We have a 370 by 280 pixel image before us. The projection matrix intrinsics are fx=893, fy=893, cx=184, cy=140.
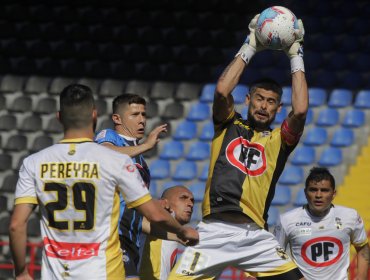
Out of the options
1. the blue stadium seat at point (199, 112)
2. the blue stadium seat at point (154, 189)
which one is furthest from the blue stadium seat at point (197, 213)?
the blue stadium seat at point (199, 112)

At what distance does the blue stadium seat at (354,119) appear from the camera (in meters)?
13.3

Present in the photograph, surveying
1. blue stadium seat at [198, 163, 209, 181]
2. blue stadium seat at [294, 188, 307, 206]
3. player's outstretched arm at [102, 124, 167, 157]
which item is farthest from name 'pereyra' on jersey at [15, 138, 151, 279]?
blue stadium seat at [198, 163, 209, 181]

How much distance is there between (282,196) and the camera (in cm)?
1241

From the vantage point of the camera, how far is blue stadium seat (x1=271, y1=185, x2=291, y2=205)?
12.4 metres

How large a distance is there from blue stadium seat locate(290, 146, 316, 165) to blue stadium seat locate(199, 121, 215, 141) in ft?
4.27

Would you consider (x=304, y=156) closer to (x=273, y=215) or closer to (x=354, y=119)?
(x=354, y=119)

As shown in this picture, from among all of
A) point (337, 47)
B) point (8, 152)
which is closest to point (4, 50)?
point (8, 152)

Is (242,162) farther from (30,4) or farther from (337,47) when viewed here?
(30,4)

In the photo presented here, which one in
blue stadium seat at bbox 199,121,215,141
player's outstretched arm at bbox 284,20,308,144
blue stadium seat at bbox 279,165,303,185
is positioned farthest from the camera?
blue stadium seat at bbox 199,121,215,141

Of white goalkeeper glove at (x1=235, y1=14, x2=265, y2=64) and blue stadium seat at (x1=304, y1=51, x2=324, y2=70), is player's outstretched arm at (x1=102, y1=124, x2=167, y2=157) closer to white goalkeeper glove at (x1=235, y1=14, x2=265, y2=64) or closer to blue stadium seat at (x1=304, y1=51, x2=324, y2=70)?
white goalkeeper glove at (x1=235, y1=14, x2=265, y2=64)

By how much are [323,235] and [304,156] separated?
4.94 meters

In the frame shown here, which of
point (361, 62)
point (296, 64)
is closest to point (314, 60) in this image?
point (361, 62)

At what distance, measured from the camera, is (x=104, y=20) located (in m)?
15.5

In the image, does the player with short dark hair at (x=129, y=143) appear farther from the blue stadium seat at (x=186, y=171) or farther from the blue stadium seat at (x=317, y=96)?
the blue stadium seat at (x=317, y=96)
